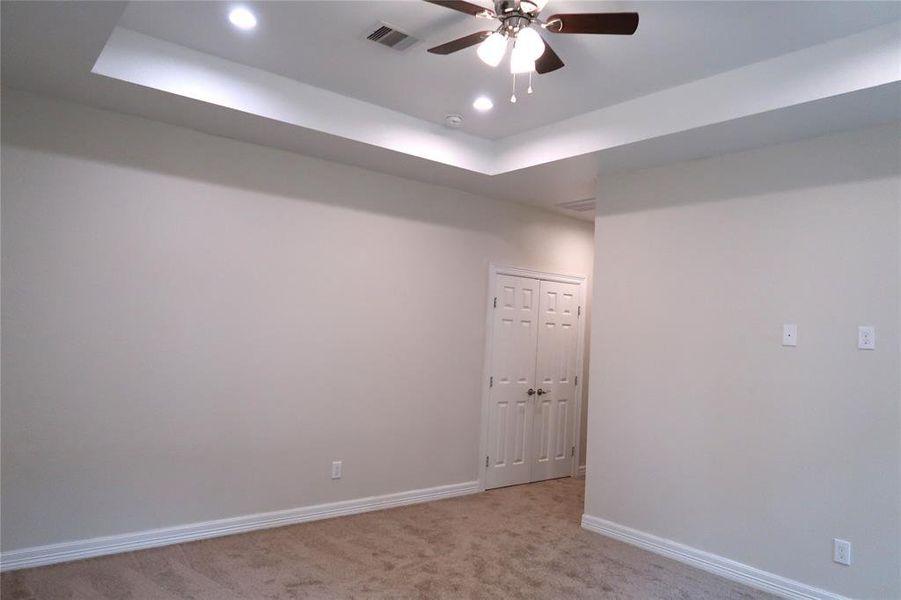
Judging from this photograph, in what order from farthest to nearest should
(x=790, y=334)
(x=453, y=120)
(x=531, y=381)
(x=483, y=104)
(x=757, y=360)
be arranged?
(x=531, y=381) → (x=453, y=120) → (x=483, y=104) → (x=757, y=360) → (x=790, y=334)

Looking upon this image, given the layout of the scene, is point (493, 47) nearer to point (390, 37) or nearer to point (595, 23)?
point (595, 23)

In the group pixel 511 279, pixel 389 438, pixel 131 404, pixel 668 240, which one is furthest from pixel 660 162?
pixel 131 404

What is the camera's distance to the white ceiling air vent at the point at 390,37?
2.94 m

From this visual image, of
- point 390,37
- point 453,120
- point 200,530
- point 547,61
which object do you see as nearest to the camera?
point 547,61

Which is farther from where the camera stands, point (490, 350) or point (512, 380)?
A: point (512, 380)

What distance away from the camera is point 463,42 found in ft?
8.61

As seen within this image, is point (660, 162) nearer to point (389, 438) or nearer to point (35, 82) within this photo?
point (389, 438)

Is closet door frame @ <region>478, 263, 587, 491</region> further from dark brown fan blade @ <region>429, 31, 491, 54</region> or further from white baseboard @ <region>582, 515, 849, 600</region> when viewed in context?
dark brown fan blade @ <region>429, 31, 491, 54</region>

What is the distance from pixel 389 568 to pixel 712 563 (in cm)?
205

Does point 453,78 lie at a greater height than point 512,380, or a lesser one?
greater

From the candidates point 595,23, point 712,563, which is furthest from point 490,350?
point 595,23

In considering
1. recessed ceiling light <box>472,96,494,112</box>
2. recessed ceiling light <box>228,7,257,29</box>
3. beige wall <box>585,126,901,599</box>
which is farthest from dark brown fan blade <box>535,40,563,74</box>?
beige wall <box>585,126,901,599</box>

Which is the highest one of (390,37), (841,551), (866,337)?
(390,37)

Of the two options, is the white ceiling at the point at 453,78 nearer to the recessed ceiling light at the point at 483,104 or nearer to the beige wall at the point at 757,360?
the recessed ceiling light at the point at 483,104
